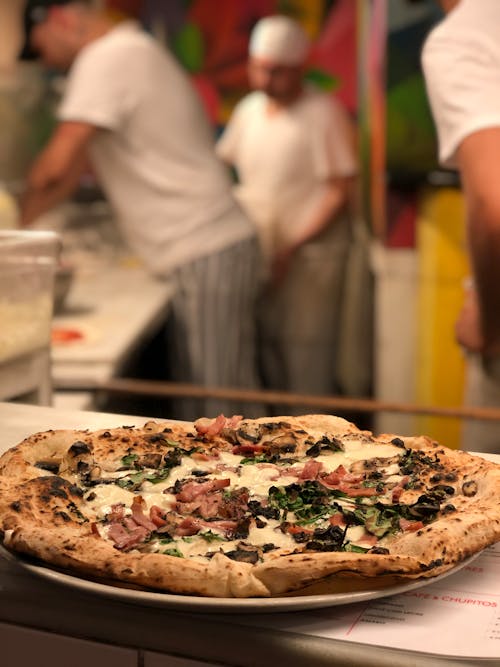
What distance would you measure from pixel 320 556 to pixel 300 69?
2.91 meters

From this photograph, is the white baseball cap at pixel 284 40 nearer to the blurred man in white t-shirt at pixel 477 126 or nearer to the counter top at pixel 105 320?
the blurred man in white t-shirt at pixel 477 126

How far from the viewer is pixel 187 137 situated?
3541mm

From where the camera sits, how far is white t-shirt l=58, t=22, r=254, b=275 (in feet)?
11.5

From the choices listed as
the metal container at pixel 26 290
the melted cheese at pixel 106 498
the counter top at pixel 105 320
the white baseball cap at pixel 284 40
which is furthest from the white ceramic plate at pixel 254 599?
the white baseball cap at pixel 284 40

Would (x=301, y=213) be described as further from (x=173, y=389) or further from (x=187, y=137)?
(x=173, y=389)

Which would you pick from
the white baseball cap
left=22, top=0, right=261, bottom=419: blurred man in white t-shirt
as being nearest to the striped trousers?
left=22, top=0, right=261, bottom=419: blurred man in white t-shirt

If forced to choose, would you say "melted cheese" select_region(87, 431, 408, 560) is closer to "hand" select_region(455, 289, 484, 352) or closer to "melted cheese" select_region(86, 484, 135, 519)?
"melted cheese" select_region(86, 484, 135, 519)

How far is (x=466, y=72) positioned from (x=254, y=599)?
2145 mm

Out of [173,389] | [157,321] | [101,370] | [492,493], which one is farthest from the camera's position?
[157,321]

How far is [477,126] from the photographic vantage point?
257 centimetres

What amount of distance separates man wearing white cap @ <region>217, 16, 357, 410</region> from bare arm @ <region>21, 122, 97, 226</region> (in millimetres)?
531

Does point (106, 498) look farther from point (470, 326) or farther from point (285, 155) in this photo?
point (285, 155)

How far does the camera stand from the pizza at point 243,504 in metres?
0.76

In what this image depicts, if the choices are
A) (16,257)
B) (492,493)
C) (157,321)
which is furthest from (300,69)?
(492,493)
